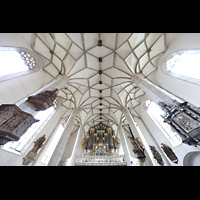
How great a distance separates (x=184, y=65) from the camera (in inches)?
260

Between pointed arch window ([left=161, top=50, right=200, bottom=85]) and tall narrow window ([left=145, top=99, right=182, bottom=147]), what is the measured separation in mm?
3514

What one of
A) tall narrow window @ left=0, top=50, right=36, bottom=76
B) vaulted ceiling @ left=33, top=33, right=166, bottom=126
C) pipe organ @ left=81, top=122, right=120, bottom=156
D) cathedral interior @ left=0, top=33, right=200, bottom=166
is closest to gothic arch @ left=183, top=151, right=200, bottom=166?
cathedral interior @ left=0, top=33, right=200, bottom=166

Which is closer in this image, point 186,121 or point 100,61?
point 186,121

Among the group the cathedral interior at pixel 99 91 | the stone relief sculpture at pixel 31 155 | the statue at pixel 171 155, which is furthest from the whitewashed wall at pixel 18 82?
the statue at pixel 171 155

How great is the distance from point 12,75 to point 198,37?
1256 cm

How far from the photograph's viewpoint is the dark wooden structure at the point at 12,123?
9.79 feet

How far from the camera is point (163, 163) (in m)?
6.59

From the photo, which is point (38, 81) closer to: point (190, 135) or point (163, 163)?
point (190, 135)

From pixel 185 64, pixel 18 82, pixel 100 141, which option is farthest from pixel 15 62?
pixel 100 141

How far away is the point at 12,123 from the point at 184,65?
11.4 metres

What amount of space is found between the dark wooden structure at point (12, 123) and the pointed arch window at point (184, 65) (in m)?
10.0

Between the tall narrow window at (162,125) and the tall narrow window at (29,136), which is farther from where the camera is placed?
the tall narrow window at (162,125)

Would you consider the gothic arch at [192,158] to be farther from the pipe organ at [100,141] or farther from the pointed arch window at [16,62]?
the pointed arch window at [16,62]

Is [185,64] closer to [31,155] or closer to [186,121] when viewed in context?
[186,121]
